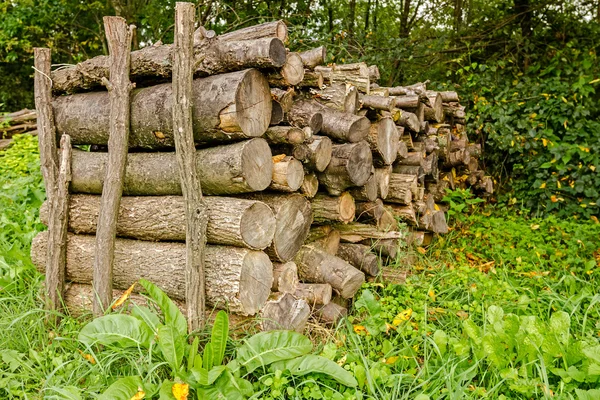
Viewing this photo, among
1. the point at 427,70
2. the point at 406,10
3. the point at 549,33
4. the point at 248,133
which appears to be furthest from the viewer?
the point at 406,10

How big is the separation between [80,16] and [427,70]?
8706 mm

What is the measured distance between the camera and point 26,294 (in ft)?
12.6

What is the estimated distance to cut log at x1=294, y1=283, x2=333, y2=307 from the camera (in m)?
3.48

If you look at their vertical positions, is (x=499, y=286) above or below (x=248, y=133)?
below

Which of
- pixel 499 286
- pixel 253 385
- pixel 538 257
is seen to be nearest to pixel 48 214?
pixel 253 385

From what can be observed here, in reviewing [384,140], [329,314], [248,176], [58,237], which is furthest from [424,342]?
[58,237]

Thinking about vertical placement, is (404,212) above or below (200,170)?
below

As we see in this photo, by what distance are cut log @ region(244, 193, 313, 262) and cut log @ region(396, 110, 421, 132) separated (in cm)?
174

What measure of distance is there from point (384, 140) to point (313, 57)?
3.92 feet

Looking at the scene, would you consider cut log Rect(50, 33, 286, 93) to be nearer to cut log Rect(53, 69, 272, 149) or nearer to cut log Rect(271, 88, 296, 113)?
cut log Rect(53, 69, 272, 149)

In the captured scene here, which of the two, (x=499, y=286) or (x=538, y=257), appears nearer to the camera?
(x=499, y=286)

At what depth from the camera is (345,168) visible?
12.2ft

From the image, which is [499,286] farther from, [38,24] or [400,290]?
[38,24]

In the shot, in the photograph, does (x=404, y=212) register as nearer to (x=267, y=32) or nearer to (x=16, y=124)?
(x=267, y=32)
